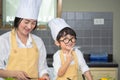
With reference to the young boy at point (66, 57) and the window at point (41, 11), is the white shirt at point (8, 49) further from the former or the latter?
the window at point (41, 11)

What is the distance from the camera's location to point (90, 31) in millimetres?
3650

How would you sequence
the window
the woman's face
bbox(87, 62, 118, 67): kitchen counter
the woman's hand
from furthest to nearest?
the window → bbox(87, 62, 118, 67): kitchen counter → the woman's face → the woman's hand

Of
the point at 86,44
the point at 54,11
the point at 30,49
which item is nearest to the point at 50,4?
the point at 54,11

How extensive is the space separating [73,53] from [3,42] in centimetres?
45

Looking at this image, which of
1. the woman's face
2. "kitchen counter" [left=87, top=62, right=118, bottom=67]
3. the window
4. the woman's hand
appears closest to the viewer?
the woman's hand

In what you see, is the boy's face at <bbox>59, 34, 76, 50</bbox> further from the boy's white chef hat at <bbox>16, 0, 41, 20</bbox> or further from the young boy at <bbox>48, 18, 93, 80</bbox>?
the boy's white chef hat at <bbox>16, 0, 41, 20</bbox>

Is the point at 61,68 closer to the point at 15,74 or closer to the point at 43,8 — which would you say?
the point at 15,74

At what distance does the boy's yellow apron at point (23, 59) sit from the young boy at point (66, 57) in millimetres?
140

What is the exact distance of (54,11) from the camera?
3.65 m

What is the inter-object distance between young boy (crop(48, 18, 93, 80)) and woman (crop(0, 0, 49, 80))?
4.3 inches

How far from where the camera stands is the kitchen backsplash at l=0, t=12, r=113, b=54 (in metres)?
3.64

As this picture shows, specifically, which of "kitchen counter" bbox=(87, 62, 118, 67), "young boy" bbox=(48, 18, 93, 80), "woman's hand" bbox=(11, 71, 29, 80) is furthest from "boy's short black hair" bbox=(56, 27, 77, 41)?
"kitchen counter" bbox=(87, 62, 118, 67)

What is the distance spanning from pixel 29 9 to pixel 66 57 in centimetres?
38

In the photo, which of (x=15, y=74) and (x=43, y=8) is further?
(x=43, y=8)
